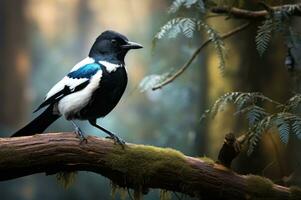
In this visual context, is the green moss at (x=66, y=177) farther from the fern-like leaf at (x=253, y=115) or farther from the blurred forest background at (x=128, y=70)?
the blurred forest background at (x=128, y=70)

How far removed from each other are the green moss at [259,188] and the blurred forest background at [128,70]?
1.23 m

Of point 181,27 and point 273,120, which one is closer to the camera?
point 273,120

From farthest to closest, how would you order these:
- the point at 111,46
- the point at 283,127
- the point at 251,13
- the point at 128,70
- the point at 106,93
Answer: the point at 128,70 → the point at 251,13 → the point at 111,46 → the point at 106,93 → the point at 283,127

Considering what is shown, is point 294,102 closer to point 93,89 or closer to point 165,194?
point 165,194

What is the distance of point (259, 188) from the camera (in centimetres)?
209

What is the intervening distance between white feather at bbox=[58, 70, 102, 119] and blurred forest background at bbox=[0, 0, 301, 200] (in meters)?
1.19

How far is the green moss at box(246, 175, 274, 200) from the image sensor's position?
82.4 inches

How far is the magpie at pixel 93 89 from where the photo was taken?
2184mm

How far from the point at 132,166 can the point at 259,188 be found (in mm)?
525

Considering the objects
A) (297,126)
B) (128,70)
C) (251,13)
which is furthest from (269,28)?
(128,70)

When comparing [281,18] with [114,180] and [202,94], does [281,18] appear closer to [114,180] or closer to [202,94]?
[114,180]

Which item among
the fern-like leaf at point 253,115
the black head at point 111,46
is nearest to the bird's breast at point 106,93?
the black head at point 111,46

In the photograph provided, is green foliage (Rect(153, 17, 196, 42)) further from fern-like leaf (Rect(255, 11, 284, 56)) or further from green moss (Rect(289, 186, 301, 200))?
green moss (Rect(289, 186, 301, 200))

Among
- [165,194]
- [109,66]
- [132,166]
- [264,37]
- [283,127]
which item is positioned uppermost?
[264,37]
